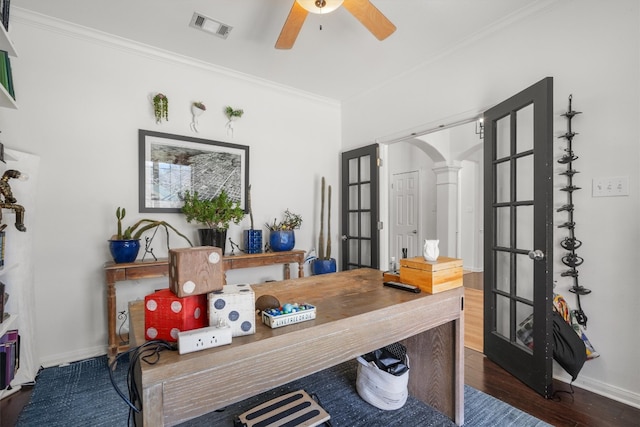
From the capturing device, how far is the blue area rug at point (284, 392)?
1649mm

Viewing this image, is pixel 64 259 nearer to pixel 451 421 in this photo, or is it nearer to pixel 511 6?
pixel 451 421

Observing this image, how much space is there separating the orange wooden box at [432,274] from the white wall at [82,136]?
7.20 ft

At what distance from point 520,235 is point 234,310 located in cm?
211

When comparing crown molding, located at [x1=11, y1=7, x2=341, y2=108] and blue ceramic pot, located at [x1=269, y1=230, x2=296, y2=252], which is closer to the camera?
crown molding, located at [x1=11, y1=7, x2=341, y2=108]

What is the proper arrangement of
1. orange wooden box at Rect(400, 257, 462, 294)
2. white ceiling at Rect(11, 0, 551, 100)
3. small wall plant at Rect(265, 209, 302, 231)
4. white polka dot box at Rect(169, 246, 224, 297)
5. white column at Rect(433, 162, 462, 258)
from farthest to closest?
white column at Rect(433, 162, 462, 258) → small wall plant at Rect(265, 209, 302, 231) → white ceiling at Rect(11, 0, 551, 100) → orange wooden box at Rect(400, 257, 462, 294) → white polka dot box at Rect(169, 246, 224, 297)

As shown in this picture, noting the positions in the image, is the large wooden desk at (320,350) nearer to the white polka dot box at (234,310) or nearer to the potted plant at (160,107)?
the white polka dot box at (234,310)

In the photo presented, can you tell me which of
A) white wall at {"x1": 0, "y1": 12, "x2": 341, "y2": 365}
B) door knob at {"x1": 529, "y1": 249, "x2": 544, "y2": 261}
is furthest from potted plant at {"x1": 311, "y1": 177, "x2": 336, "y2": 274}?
door knob at {"x1": 529, "y1": 249, "x2": 544, "y2": 261}

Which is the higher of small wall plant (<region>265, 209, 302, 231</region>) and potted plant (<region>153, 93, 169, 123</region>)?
potted plant (<region>153, 93, 169, 123</region>)

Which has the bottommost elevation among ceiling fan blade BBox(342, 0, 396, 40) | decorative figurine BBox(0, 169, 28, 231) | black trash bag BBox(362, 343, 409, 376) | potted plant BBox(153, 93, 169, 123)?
black trash bag BBox(362, 343, 409, 376)

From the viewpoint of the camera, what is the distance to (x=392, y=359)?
176 cm

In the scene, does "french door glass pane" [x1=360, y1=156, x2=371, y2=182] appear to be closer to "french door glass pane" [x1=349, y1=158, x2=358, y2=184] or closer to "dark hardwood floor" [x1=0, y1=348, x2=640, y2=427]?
"french door glass pane" [x1=349, y1=158, x2=358, y2=184]

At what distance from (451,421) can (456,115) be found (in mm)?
2318

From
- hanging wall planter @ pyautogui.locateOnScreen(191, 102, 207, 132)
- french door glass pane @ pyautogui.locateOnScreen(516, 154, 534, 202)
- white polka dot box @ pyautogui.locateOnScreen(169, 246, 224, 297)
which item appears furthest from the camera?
hanging wall planter @ pyautogui.locateOnScreen(191, 102, 207, 132)

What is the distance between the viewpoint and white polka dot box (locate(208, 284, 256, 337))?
0.90 metres
